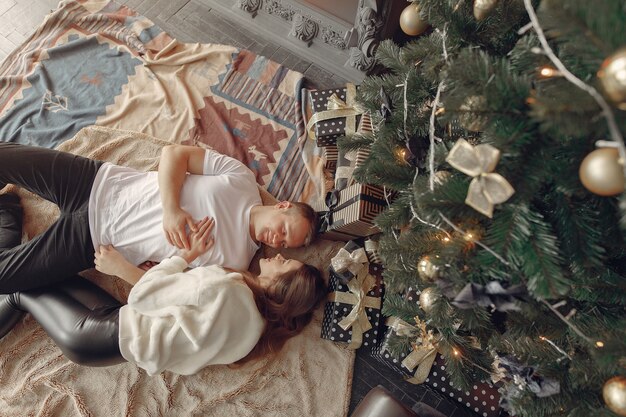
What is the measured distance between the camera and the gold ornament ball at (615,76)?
457mm

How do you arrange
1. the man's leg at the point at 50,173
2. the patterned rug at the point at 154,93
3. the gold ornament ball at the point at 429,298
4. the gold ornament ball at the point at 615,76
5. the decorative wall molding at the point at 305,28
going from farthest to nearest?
1. the decorative wall molding at the point at 305,28
2. the patterned rug at the point at 154,93
3. the man's leg at the point at 50,173
4. the gold ornament ball at the point at 429,298
5. the gold ornament ball at the point at 615,76

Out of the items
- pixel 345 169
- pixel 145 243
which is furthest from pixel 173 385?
pixel 345 169

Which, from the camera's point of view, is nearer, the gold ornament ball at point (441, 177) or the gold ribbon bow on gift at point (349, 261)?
the gold ornament ball at point (441, 177)

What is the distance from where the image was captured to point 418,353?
4.36 feet

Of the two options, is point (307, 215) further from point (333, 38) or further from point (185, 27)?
point (185, 27)

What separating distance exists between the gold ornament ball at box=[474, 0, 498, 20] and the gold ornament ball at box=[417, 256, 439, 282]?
0.45 meters

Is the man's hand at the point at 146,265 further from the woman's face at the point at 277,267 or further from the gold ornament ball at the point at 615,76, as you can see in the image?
the gold ornament ball at the point at 615,76

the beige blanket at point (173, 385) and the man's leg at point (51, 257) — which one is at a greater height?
the man's leg at point (51, 257)

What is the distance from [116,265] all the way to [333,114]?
3.06 feet

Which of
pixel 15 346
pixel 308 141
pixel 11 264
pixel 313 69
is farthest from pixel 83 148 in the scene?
pixel 313 69

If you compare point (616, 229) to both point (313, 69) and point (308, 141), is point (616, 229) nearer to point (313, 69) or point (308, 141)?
point (308, 141)

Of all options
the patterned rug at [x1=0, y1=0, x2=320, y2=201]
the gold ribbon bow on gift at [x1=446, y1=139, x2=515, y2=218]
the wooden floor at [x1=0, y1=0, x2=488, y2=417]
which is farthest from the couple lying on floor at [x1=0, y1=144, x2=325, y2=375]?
the gold ribbon bow on gift at [x1=446, y1=139, x2=515, y2=218]

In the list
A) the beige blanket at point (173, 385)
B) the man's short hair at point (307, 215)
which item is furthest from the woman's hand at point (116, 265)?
the man's short hair at point (307, 215)

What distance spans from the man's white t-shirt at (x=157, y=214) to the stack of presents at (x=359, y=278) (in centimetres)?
32
